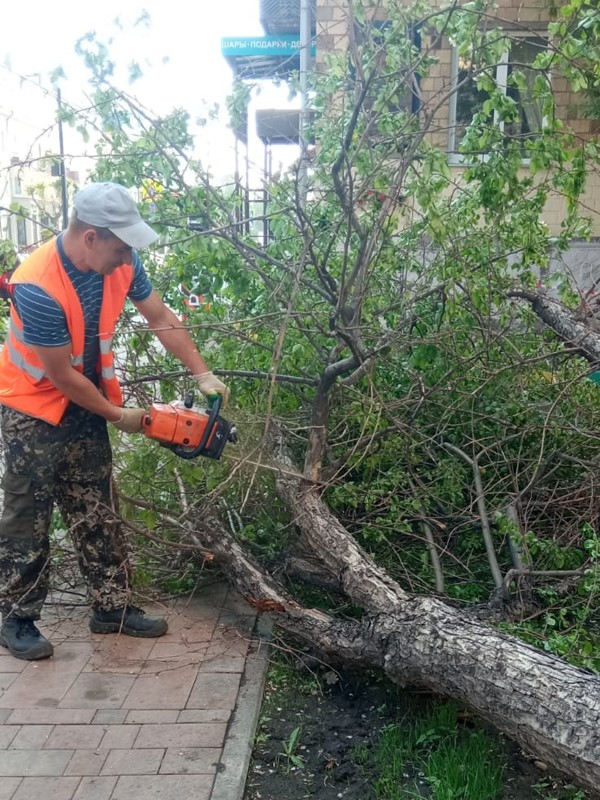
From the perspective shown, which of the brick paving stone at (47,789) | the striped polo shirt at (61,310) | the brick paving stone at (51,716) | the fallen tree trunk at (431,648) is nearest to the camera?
the fallen tree trunk at (431,648)

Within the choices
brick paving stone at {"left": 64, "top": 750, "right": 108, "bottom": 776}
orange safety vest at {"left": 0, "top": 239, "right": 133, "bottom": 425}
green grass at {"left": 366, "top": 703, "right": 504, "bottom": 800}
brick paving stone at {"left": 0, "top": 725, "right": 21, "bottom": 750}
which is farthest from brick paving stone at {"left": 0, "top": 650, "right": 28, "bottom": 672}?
green grass at {"left": 366, "top": 703, "right": 504, "bottom": 800}

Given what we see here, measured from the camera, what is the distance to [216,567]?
14.1 feet

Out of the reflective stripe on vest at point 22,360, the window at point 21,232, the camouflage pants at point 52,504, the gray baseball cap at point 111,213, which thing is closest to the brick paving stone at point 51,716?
the camouflage pants at point 52,504

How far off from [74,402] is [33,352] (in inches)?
10.9

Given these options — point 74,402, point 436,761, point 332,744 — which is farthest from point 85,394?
point 436,761

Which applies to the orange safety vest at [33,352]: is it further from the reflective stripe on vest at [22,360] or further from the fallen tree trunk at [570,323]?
the fallen tree trunk at [570,323]

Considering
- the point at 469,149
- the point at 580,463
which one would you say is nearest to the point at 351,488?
the point at 580,463

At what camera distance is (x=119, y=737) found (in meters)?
2.98

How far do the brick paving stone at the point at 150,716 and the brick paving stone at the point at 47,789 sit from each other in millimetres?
403

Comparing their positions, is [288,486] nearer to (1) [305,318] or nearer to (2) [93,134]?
(1) [305,318]

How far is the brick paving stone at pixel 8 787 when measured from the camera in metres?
2.63

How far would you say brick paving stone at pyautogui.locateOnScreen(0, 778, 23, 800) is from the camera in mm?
2631

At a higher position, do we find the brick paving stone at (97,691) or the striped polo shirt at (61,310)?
the striped polo shirt at (61,310)

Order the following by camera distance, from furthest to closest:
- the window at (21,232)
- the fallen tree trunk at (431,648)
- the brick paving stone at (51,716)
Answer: the window at (21,232), the brick paving stone at (51,716), the fallen tree trunk at (431,648)
